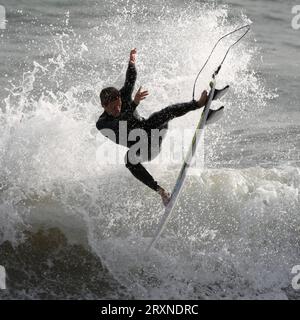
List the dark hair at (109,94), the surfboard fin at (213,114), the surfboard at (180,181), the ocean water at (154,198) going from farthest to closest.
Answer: the ocean water at (154,198) → the surfboard at (180,181) → the surfboard fin at (213,114) → the dark hair at (109,94)

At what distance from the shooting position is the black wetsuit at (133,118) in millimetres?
6793

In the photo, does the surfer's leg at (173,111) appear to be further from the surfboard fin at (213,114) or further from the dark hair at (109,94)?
the dark hair at (109,94)

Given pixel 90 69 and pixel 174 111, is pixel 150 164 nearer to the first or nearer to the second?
pixel 174 111

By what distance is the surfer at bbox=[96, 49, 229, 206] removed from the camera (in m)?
6.66

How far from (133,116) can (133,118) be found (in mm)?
22

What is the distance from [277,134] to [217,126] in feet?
3.37

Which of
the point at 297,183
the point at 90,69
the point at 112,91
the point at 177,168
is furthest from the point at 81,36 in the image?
the point at 112,91

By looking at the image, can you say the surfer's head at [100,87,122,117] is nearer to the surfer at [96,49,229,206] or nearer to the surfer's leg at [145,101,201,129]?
the surfer at [96,49,229,206]

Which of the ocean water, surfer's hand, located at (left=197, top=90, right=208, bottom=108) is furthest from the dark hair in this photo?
the ocean water

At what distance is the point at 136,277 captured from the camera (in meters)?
7.27

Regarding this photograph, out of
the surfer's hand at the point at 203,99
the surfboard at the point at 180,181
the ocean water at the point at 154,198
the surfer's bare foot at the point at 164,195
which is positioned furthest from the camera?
the ocean water at the point at 154,198

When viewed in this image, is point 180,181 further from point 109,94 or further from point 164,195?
point 109,94

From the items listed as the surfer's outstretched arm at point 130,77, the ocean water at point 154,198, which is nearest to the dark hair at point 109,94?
the surfer's outstretched arm at point 130,77

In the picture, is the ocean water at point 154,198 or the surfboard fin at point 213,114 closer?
the surfboard fin at point 213,114
